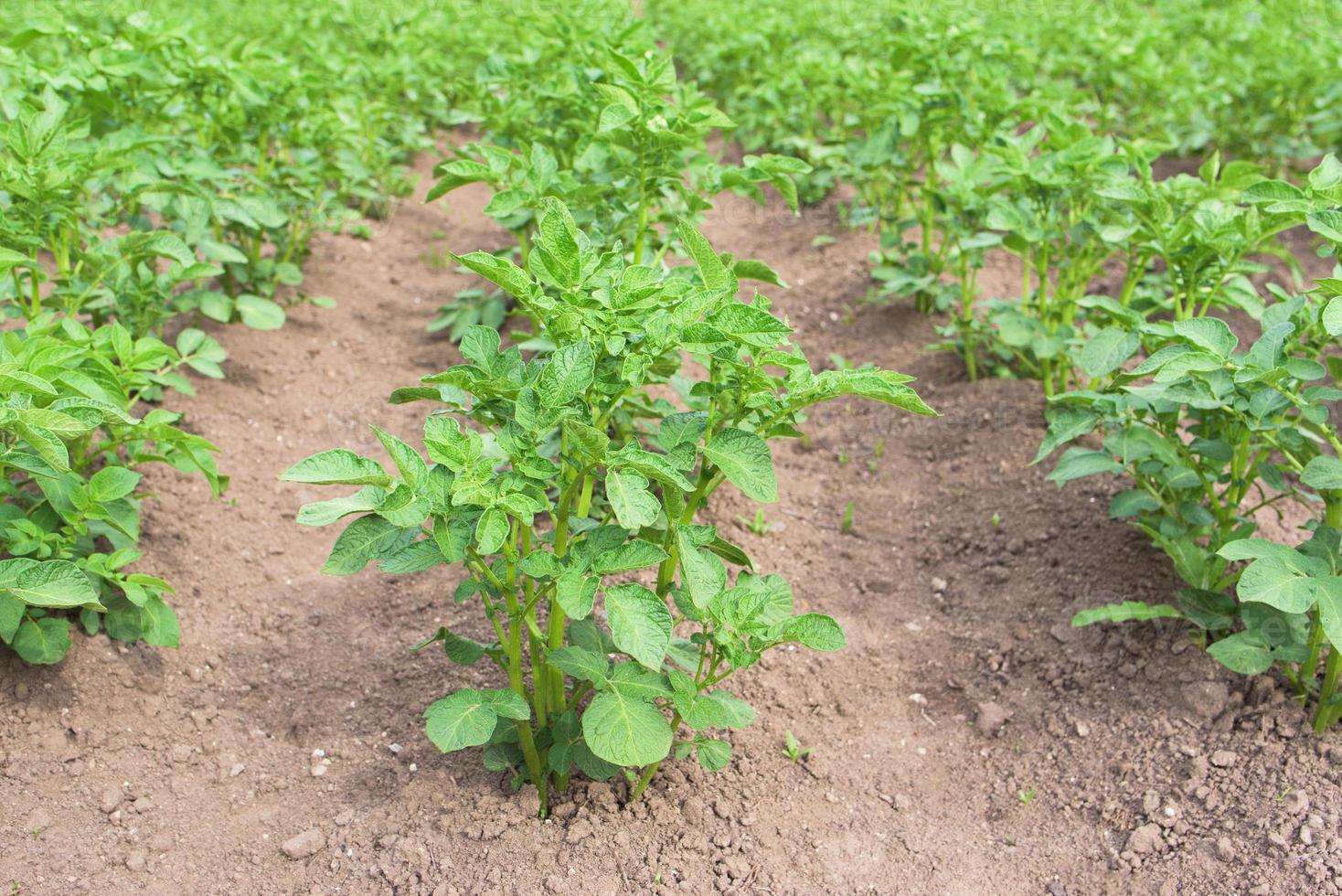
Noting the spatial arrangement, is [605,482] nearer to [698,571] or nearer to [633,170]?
[698,571]

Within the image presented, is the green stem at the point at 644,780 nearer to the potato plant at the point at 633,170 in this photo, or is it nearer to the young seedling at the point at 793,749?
the young seedling at the point at 793,749

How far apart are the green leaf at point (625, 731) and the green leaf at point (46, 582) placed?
3.31ft

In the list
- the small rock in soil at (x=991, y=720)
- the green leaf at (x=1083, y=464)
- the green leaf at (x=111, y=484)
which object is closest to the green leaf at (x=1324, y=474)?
the green leaf at (x=1083, y=464)

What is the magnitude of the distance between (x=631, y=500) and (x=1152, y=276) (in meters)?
2.74

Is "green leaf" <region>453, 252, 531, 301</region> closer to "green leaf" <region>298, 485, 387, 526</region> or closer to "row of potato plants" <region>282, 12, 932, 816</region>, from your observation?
"row of potato plants" <region>282, 12, 932, 816</region>

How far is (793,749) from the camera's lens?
2.68m

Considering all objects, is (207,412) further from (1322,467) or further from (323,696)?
(1322,467)

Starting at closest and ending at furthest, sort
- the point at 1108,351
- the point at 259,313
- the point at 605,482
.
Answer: the point at 605,482 < the point at 1108,351 < the point at 259,313

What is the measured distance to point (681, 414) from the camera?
2.23 metres

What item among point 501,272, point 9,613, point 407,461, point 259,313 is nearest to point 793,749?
point 407,461

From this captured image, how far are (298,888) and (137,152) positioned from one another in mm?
2290

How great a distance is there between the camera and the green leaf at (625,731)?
6.67 ft

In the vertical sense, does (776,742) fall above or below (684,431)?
below

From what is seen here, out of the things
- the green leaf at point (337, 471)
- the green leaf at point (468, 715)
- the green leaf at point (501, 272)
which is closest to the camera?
the green leaf at point (337, 471)
